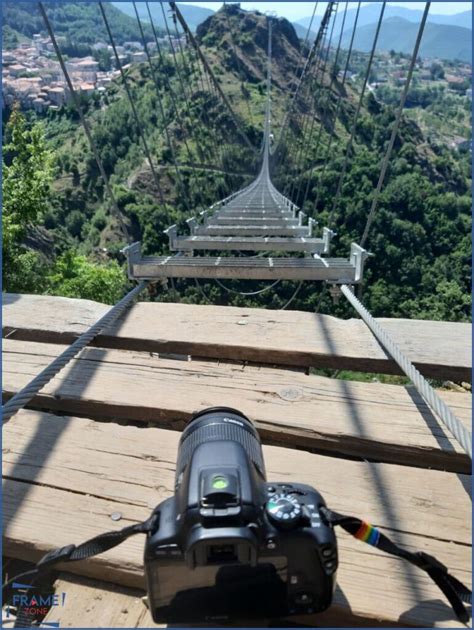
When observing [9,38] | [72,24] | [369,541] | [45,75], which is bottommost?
[369,541]

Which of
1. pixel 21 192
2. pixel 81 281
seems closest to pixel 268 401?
pixel 21 192

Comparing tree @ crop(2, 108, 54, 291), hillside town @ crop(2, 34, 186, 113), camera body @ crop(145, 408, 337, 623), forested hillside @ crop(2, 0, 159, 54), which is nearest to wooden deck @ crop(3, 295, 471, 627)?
camera body @ crop(145, 408, 337, 623)

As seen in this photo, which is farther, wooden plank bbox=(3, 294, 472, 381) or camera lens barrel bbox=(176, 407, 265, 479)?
wooden plank bbox=(3, 294, 472, 381)

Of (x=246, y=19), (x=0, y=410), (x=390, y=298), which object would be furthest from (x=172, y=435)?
(x=246, y=19)

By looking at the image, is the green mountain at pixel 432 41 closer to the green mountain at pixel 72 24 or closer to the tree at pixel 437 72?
the tree at pixel 437 72

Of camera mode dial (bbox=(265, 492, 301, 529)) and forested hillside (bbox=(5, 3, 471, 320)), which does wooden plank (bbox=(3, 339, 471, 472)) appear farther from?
forested hillside (bbox=(5, 3, 471, 320))

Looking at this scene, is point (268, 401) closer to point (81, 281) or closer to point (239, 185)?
point (81, 281)
